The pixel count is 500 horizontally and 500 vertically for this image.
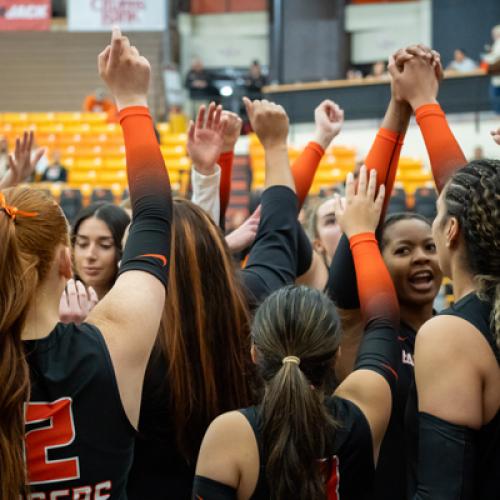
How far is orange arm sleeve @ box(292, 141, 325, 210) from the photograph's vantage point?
2752mm

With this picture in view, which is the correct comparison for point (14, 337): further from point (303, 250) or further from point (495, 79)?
point (495, 79)

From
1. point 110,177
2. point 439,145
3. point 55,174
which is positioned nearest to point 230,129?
point 439,145

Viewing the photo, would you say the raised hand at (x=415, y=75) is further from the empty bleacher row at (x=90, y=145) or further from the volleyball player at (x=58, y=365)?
the empty bleacher row at (x=90, y=145)

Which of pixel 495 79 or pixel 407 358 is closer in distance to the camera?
pixel 407 358

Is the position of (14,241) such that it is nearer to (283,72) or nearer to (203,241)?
(203,241)

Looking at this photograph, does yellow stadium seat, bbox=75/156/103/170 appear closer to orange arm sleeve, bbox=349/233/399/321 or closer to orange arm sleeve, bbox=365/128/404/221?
orange arm sleeve, bbox=365/128/404/221

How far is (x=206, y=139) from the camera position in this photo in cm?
269

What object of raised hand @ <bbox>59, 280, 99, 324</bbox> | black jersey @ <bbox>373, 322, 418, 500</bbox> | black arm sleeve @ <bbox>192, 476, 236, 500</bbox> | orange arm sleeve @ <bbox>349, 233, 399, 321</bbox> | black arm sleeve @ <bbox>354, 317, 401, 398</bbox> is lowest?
black jersey @ <bbox>373, 322, 418, 500</bbox>

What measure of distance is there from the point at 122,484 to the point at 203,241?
64 centimetres

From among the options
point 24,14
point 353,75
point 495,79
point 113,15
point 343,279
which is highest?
point 24,14

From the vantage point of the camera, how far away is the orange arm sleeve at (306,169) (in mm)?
2752

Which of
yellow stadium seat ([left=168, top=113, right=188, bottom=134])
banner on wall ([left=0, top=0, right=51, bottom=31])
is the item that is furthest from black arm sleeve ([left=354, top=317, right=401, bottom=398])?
banner on wall ([left=0, top=0, right=51, bottom=31])

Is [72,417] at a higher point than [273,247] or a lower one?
lower

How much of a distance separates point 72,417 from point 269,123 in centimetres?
127
